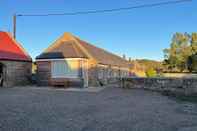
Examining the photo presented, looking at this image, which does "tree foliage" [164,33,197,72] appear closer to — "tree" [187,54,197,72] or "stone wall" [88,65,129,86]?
"tree" [187,54,197,72]

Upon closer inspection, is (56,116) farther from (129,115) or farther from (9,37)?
(9,37)

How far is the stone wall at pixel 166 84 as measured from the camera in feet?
59.6

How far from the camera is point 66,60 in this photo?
22.7 m

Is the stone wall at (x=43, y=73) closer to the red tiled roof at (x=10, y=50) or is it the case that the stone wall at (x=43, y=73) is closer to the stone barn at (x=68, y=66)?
the stone barn at (x=68, y=66)

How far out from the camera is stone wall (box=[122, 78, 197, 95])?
59.6 ft

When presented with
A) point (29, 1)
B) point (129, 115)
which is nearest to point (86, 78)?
point (29, 1)

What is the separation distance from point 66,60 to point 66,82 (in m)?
2.05

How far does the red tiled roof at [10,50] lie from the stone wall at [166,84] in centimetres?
1029

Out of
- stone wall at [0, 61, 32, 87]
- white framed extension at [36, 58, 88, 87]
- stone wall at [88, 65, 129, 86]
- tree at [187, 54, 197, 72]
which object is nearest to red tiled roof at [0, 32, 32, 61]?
stone wall at [0, 61, 32, 87]

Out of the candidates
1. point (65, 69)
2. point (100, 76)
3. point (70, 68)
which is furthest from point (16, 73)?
point (100, 76)

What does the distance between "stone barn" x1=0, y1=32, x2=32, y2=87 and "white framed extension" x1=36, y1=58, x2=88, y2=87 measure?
2915 millimetres

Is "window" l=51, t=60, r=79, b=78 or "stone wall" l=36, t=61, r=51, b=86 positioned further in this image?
"stone wall" l=36, t=61, r=51, b=86

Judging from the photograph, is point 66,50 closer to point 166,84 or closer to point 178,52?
point 166,84

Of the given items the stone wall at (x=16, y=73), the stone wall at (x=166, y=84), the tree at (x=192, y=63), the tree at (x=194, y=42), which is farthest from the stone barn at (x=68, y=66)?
the tree at (x=194, y=42)
